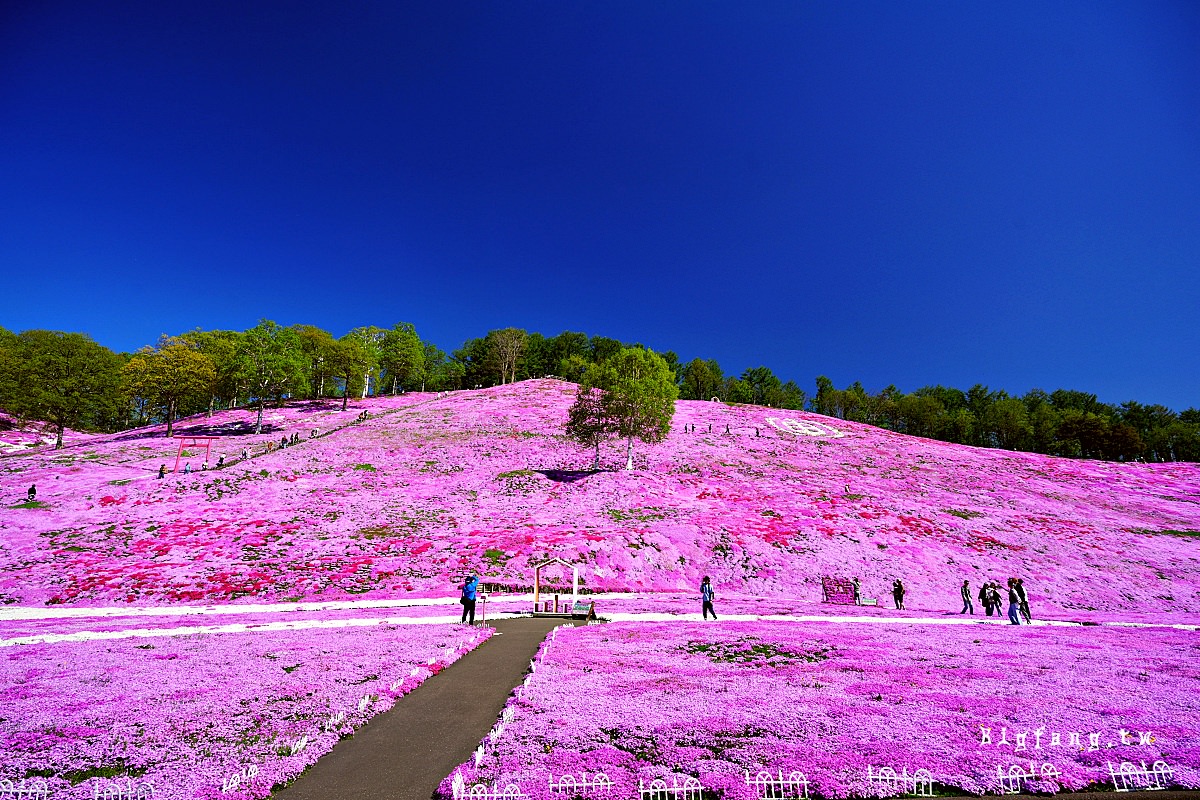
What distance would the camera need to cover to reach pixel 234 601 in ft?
78.2

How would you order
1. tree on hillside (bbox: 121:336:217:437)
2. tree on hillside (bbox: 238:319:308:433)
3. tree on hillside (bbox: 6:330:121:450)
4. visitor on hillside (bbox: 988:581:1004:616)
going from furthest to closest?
1. tree on hillside (bbox: 238:319:308:433)
2. tree on hillside (bbox: 121:336:217:437)
3. tree on hillside (bbox: 6:330:121:450)
4. visitor on hillside (bbox: 988:581:1004:616)

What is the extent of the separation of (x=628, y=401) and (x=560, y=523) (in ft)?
59.0

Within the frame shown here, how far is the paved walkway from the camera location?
7438mm

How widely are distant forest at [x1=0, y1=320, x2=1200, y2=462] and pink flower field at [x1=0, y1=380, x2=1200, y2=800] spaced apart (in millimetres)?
8832

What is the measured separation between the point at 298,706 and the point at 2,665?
31.2 feet

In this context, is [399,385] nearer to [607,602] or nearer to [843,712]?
[607,602]

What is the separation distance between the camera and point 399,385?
123250mm

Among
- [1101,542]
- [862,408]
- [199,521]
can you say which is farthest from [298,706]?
[862,408]

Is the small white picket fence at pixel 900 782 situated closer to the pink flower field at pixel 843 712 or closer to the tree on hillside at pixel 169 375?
the pink flower field at pixel 843 712

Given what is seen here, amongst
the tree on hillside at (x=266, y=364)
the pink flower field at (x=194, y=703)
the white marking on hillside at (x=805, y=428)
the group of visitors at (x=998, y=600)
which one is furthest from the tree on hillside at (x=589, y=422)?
the tree on hillside at (x=266, y=364)

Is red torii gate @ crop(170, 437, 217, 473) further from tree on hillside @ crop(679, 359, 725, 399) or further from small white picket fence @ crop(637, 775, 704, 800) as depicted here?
tree on hillside @ crop(679, 359, 725, 399)

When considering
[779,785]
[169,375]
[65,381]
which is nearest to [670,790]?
[779,785]

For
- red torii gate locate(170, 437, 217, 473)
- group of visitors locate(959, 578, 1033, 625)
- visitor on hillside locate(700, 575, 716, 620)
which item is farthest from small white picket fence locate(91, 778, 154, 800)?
red torii gate locate(170, 437, 217, 473)

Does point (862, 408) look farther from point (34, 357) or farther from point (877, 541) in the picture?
point (34, 357)
